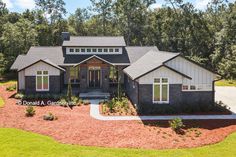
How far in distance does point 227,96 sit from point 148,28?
3245cm

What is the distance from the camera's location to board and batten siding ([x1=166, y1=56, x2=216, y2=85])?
26.4 m

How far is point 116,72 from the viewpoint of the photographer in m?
36.7

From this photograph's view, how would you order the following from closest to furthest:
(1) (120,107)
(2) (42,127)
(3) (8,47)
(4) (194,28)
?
1. (2) (42,127)
2. (1) (120,107)
3. (3) (8,47)
4. (4) (194,28)

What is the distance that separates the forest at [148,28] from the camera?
5203 centimetres

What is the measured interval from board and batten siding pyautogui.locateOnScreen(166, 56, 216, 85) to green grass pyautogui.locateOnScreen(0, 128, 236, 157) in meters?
9.10

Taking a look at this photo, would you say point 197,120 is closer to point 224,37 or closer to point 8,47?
point 224,37

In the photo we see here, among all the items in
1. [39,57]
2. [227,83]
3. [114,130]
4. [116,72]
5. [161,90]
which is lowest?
[114,130]

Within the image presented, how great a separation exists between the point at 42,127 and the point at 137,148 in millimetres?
6801

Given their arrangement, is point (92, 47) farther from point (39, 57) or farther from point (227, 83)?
point (227, 83)

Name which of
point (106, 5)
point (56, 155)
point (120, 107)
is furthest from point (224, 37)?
point (56, 155)

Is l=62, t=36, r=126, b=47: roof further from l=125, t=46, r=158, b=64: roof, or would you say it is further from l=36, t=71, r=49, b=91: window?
l=36, t=71, r=49, b=91: window

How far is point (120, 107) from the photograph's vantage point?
27.5m

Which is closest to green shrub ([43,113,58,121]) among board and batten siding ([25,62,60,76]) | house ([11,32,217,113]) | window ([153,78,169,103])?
house ([11,32,217,113])

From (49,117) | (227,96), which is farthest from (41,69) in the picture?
(227,96)
